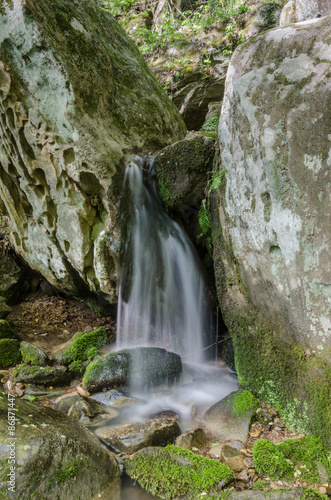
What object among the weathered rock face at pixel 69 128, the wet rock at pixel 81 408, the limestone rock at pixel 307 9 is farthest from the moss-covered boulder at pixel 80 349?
the limestone rock at pixel 307 9

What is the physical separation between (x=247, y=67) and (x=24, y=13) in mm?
3423

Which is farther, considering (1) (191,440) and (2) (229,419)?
(2) (229,419)

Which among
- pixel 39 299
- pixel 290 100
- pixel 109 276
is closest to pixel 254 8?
pixel 290 100

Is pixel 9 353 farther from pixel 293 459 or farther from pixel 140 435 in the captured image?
pixel 293 459

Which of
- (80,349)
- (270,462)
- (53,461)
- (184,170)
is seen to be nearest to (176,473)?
(270,462)

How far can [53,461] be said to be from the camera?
2.95m

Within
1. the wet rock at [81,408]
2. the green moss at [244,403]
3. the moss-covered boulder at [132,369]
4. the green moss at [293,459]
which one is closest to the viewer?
the green moss at [293,459]

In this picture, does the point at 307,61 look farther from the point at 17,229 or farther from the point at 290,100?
the point at 17,229

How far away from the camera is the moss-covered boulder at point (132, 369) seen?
527 centimetres

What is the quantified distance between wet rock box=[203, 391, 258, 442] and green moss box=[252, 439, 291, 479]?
473 mm

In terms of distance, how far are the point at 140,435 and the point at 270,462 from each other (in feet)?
4.64

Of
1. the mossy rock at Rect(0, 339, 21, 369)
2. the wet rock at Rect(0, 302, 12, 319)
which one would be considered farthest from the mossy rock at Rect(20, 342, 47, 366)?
the wet rock at Rect(0, 302, 12, 319)

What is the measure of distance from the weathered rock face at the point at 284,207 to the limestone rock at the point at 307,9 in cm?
93

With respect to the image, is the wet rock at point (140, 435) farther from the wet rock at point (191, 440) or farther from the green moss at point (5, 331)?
the green moss at point (5, 331)
